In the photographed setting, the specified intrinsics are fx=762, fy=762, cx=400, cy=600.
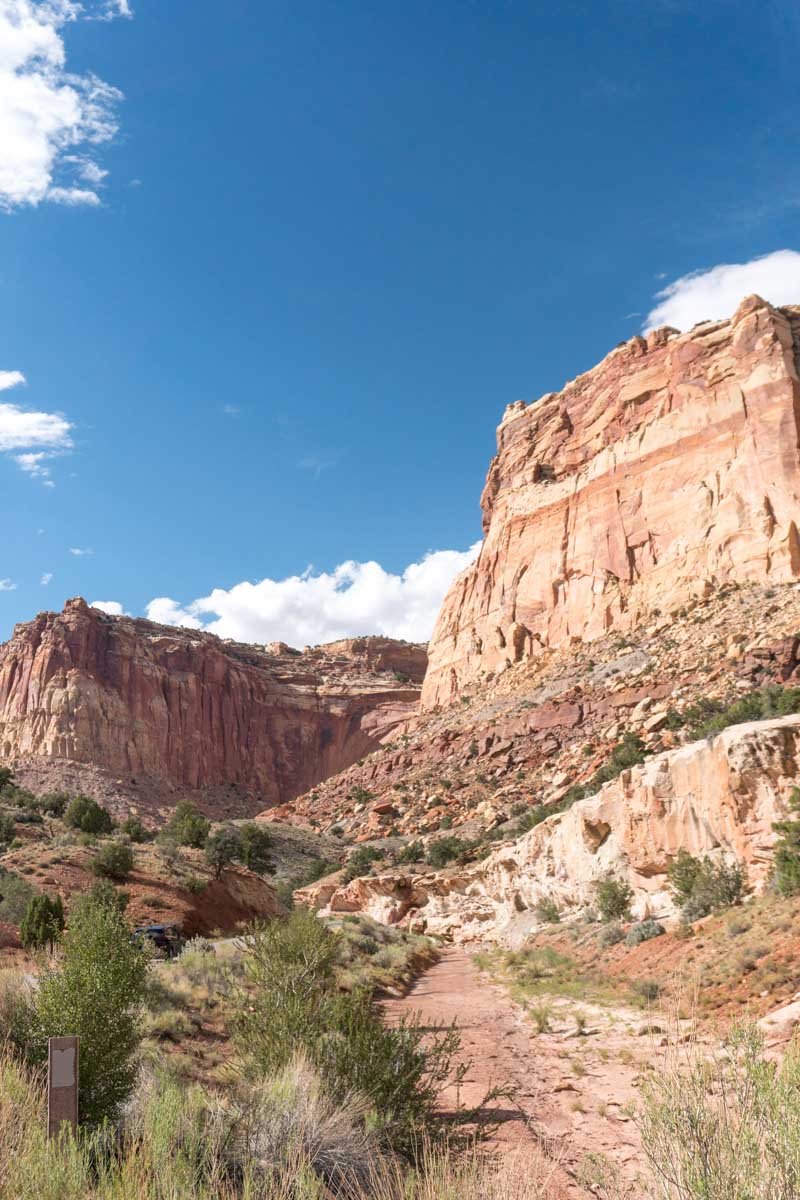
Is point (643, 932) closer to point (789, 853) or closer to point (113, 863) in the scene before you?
point (789, 853)

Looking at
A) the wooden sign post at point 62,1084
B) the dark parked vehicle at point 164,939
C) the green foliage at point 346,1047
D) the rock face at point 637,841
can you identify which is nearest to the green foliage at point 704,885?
the rock face at point 637,841

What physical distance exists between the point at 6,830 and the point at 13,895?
8978 mm

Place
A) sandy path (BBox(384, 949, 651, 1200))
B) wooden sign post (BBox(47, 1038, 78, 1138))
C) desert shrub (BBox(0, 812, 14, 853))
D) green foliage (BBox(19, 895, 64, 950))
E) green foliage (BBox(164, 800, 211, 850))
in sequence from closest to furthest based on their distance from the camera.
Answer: wooden sign post (BBox(47, 1038, 78, 1138)) < sandy path (BBox(384, 949, 651, 1200)) < green foliage (BBox(19, 895, 64, 950)) < desert shrub (BBox(0, 812, 14, 853)) < green foliage (BBox(164, 800, 211, 850))

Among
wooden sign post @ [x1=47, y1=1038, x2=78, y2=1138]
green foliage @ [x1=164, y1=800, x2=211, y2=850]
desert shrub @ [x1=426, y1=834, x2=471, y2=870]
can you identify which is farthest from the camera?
desert shrub @ [x1=426, y1=834, x2=471, y2=870]

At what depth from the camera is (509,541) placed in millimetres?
65625

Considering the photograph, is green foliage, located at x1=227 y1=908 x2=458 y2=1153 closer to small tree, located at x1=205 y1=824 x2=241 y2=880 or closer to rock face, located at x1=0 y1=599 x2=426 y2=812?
small tree, located at x1=205 y1=824 x2=241 y2=880

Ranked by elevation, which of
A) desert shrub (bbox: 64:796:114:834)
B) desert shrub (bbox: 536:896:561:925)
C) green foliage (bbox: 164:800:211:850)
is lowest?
desert shrub (bbox: 536:896:561:925)

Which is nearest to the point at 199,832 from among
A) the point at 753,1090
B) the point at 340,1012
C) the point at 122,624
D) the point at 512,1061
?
the point at 512,1061

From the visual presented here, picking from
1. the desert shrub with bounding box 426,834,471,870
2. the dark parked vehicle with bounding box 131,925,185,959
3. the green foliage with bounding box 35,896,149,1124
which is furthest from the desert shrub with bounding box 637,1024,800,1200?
the desert shrub with bounding box 426,834,471,870

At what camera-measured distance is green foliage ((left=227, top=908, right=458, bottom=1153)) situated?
6785 millimetres

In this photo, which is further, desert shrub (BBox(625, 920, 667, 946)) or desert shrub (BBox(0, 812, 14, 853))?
desert shrub (BBox(0, 812, 14, 853))

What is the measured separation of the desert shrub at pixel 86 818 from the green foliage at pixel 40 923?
14856 mm

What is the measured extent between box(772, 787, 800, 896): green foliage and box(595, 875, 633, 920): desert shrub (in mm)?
5669

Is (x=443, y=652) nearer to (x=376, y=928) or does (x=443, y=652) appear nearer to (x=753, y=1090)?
(x=376, y=928)
